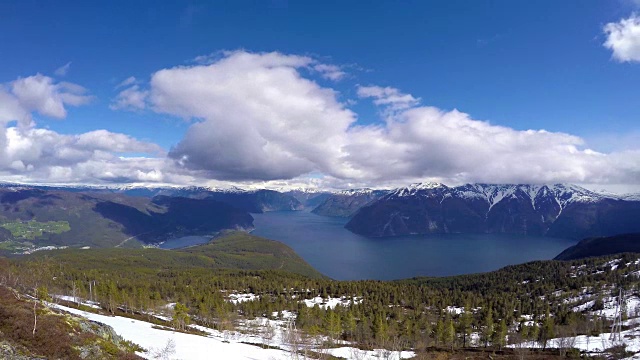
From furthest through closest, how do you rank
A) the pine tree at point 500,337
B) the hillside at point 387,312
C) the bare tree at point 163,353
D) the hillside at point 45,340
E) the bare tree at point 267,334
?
1. the pine tree at point 500,337
2. the hillside at point 387,312
3. the bare tree at point 267,334
4. the bare tree at point 163,353
5. the hillside at point 45,340

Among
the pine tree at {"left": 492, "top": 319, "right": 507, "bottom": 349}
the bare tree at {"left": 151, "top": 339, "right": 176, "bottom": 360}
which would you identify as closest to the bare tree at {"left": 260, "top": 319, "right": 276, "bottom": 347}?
the bare tree at {"left": 151, "top": 339, "right": 176, "bottom": 360}

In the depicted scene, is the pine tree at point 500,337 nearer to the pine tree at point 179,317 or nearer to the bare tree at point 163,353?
the pine tree at point 179,317

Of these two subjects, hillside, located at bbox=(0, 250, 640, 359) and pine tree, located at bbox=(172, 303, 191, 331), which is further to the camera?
hillside, located at bbox=(0, 250, 640, 359)

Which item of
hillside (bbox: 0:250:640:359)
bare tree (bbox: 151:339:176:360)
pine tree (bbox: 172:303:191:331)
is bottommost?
hillside (bbox: 0:250:640:359)

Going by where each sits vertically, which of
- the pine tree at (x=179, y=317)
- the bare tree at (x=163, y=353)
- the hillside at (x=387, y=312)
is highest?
the bare tree at (x=163, y=353)

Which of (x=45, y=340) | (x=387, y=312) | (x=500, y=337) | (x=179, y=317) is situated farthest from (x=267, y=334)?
(x=45, y=340)

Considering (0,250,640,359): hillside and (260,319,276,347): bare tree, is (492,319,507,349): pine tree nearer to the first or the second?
(0,250,640,359): hillside

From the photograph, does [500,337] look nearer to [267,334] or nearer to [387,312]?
[387,312]

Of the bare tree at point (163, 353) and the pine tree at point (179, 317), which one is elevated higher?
the bare tree at point (163, 353)

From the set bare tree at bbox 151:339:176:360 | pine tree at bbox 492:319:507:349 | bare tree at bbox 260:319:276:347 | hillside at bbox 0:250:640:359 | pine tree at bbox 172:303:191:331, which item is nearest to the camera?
bare tree at bbox 151:339:176:360

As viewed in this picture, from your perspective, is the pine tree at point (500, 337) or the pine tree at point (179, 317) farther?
the pine tree at point (500, 337)

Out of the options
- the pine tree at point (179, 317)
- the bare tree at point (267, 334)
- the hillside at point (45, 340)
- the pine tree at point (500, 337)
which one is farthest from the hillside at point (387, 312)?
the hillside at point (45, 340)
